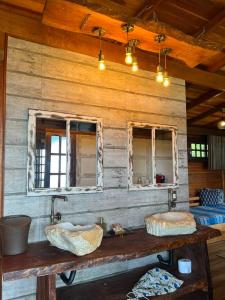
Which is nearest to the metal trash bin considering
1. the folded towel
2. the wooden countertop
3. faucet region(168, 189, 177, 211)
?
the wooden countertop

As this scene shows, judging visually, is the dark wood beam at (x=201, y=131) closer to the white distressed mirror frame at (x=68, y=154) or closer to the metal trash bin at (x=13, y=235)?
the white distressed mirror frame at (x=68, y=154)

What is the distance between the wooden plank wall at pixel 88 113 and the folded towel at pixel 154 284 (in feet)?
0.82

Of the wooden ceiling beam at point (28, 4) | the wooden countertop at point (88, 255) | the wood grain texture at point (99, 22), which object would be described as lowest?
the wooden countertop at point (88, 255)

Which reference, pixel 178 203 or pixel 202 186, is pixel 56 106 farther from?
pixel 202 186

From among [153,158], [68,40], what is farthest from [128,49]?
[153,158]

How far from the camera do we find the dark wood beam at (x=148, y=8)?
2068 mm

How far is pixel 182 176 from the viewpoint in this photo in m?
2.57

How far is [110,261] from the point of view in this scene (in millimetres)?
1513

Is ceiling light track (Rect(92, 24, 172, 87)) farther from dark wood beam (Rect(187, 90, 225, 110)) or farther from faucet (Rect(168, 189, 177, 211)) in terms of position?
dark wood beam (Rect(187, 90, 225, 110))

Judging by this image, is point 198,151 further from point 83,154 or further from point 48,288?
point 48,288

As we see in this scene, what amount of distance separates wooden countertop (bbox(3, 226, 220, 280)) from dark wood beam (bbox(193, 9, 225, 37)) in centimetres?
189

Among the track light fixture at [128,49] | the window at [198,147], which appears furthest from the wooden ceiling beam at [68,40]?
the window at [198,147]

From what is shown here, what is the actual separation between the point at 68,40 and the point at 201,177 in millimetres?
5240

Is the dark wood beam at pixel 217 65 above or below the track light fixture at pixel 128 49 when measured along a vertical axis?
above
